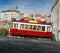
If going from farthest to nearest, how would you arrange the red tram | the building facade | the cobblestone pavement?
1. the building facade
2. the red tram
3. the cobblestone pavement

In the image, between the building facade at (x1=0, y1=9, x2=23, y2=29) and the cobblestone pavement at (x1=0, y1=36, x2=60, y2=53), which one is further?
the building facade at (x1=0, y1=9, x2=23, y2=29)

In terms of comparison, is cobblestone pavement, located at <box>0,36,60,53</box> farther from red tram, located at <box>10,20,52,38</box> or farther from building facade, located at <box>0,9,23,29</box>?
building facade, located at <box>0,9,23,29</box>

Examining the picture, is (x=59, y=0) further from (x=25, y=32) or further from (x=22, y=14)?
(x=22, y=14)

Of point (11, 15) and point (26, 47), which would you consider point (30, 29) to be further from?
point (11, 15)

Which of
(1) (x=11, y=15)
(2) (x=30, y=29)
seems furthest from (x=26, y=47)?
(1) (x=11, y=15)

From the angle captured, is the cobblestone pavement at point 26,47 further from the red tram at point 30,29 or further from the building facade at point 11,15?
the building facade at point 11,15

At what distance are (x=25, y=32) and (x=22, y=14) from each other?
12423cm

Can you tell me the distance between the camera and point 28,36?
5097 cm

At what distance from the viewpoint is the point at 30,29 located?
51.9 m

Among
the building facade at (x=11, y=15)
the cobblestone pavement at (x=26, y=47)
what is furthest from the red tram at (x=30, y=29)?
the building facade at (x=11, y=15)

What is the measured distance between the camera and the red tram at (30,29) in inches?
1970

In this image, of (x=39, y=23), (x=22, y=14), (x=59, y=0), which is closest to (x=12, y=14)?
(x=22, y=14)

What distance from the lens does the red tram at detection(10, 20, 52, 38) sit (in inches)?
1970

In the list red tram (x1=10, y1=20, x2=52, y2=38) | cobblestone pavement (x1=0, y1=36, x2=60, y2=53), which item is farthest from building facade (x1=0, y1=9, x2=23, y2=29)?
cobblestone pavement (x1=0, y1=36, x2=60, y2=53)
